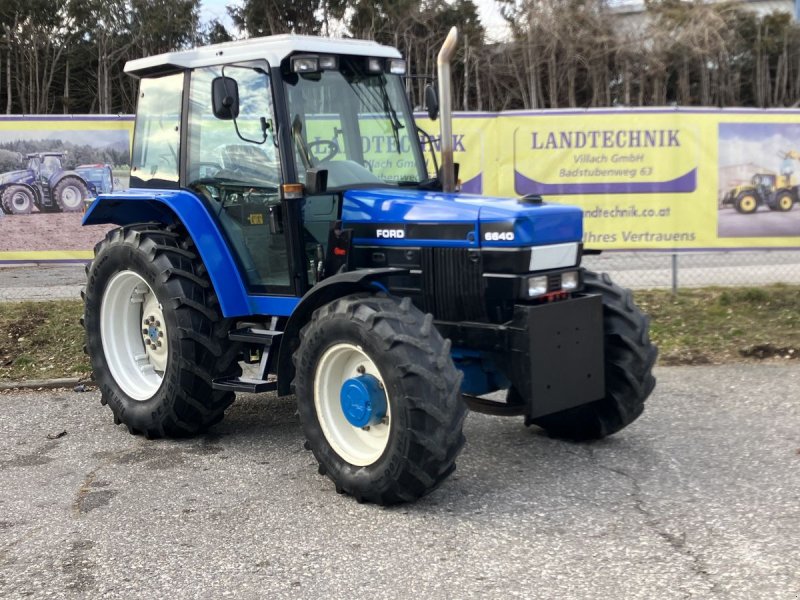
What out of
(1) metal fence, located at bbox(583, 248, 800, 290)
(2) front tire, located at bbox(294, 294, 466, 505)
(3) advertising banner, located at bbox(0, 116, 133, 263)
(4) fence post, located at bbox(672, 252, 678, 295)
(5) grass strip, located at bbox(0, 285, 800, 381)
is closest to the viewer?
(2) front tire, located at bbox(294, 294, 466, 505)

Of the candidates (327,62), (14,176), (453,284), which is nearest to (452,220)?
(453,284)

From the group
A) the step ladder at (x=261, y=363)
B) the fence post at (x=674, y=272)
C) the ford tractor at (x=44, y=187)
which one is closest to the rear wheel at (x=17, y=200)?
the ford tractor at (x=44, y=187)

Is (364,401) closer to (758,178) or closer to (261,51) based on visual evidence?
(261,51)

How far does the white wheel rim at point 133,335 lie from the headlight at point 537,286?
2639mm

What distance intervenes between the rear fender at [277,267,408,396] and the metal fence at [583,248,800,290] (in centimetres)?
590

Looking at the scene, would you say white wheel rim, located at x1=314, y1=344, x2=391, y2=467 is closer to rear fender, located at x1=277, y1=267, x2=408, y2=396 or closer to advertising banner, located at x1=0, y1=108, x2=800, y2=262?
rear fender, located at x1=277, y1=267, x2=408, y2=396

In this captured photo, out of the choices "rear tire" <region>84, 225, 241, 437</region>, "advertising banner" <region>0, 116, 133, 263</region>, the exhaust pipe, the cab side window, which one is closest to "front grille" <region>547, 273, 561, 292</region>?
the exhaust pipe

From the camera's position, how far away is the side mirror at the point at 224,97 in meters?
5.19

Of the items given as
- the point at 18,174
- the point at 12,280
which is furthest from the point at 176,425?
the point at 12,280

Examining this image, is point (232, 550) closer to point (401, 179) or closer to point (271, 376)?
point (271, 376)

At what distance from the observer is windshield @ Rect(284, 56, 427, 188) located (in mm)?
5512

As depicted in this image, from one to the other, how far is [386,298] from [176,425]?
191 cm

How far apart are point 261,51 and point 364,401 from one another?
2.22 metres

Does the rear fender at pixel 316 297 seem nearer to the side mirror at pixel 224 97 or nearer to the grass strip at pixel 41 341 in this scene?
the side mirror at pixel 224 97
